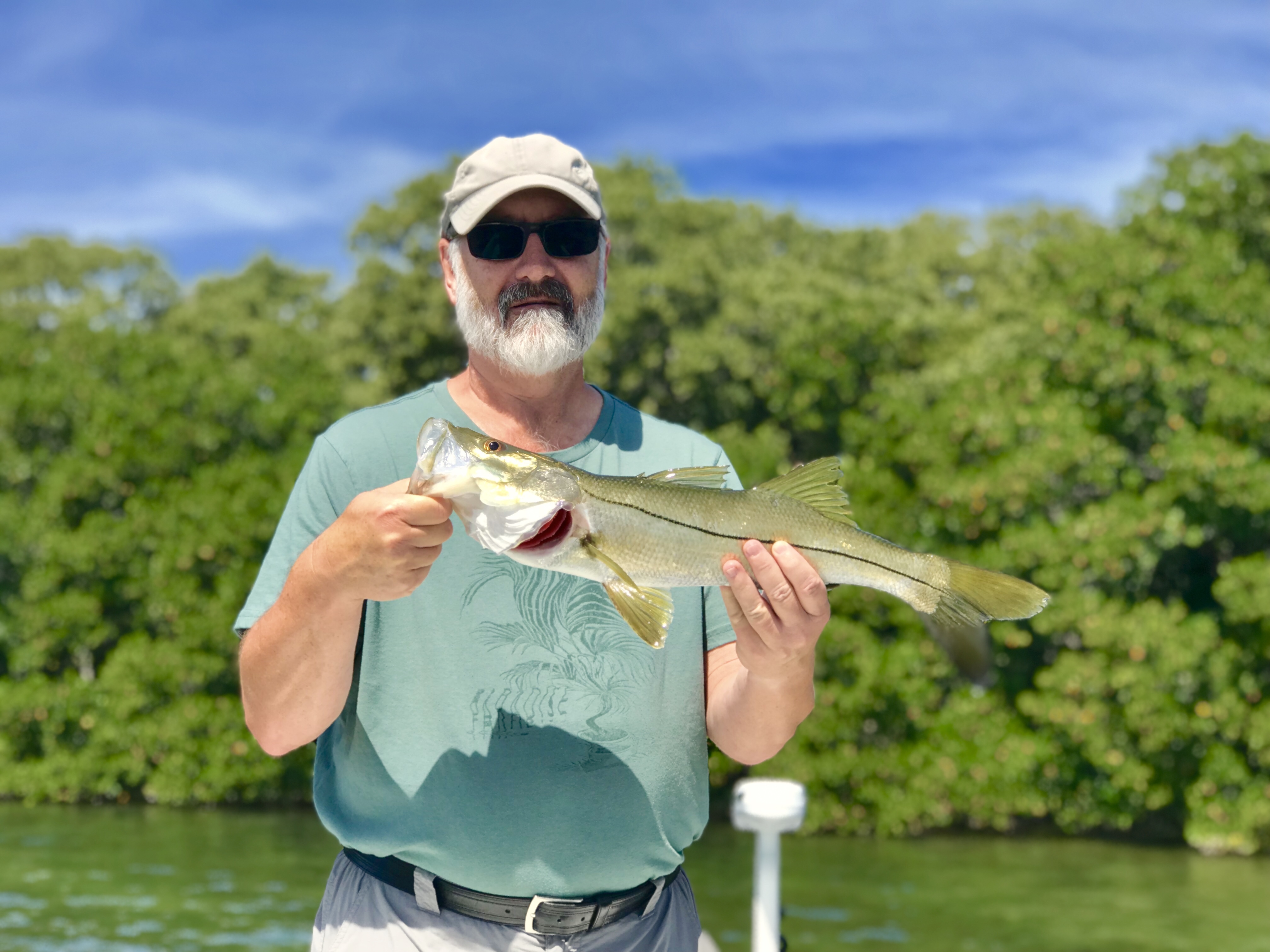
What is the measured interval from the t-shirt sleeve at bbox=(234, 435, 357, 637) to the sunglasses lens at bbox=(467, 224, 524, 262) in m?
0.70

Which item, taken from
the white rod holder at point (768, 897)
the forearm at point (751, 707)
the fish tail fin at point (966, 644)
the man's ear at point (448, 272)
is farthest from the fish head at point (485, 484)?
the white rod holder at point (768, 897)

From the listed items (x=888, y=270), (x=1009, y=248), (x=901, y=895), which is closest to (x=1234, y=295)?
(x=901, y=895)

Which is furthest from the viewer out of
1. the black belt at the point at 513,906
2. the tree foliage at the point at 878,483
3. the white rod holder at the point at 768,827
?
the tree foliage at the point at 878,483

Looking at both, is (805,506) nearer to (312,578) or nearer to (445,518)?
(445,518)

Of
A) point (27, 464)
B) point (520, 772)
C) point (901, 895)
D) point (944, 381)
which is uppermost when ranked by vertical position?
point (944, 381)

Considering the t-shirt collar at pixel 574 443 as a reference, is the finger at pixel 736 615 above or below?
below

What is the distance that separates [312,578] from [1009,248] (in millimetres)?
41967

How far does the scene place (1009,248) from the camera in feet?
135

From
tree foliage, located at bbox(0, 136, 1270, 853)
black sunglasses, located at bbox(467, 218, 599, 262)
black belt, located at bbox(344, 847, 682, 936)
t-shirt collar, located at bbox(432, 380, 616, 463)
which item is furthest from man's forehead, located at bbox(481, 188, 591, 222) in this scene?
tree foliage, located at bbox(0, 136, 1270, 853)

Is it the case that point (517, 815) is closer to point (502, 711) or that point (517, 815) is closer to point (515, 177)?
point (502, 711)

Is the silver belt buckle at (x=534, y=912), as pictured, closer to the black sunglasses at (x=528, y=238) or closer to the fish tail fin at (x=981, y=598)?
the fish tail fin at (x=981, y=598)

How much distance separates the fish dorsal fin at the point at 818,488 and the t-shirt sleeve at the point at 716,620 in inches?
8.5

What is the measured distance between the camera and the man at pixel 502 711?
2707 millimetres

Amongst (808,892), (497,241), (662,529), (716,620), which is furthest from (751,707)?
(808,892)
